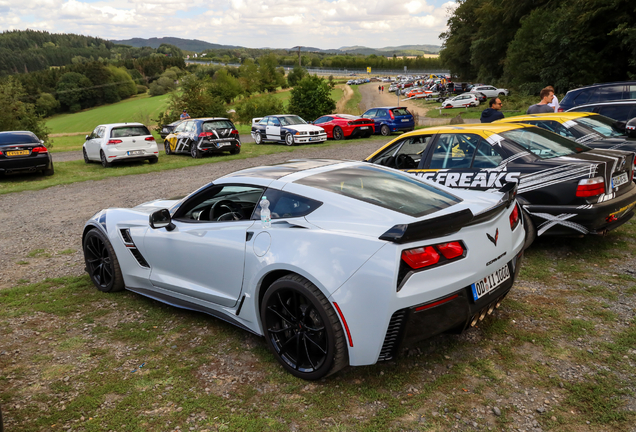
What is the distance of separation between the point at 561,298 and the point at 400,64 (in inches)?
6740

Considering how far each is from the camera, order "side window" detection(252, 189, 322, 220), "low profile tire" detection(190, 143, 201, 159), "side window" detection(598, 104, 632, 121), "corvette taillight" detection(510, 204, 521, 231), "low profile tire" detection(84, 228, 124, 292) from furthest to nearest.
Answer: "low profile tire" detection(190, 143, 201, 159), "side window" detection(598, 104, 632, 121), "low profile tire" detection(84, 228, 124, 292), "corvette taillight" detection(510, 204, 521, 231), "side window" detection(252, 189, 322, 220)

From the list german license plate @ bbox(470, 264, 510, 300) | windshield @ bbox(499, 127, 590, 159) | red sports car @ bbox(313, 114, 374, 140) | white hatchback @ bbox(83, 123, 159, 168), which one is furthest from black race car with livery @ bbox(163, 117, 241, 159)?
german license plate @ bbox(470, 264, 510, 300)

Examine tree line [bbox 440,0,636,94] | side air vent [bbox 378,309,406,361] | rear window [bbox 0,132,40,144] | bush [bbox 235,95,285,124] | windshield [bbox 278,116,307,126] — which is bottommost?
bush [bbox 235,95,285,124]

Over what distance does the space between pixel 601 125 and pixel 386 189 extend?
617 cm

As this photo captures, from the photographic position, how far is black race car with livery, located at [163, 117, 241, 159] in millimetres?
18484

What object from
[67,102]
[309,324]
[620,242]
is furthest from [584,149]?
[67,102]

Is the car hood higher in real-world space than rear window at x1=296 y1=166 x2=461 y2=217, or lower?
lower

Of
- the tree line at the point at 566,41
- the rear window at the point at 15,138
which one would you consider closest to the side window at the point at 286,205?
the rear window at the point at 15,138

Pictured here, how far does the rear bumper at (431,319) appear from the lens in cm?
270

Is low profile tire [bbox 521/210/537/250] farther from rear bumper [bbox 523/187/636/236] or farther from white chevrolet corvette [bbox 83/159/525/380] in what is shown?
white chevrolet corvette [bbox 83/159/525/380]

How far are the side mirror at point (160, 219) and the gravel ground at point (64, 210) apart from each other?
258cm

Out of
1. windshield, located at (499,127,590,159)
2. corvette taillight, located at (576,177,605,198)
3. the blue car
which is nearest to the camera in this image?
corvette taillight, located at (576,177,605,198)

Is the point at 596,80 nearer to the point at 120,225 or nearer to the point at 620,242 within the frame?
the point at 620,242

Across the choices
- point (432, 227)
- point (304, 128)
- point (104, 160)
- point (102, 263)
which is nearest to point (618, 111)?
point (432, 227)
